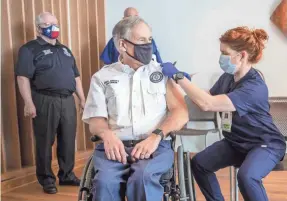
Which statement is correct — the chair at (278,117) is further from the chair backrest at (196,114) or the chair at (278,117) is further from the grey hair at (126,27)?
the grey hair at (126,27)

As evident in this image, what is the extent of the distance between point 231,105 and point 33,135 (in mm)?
2241

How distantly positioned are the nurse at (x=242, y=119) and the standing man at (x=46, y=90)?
1.53 metres

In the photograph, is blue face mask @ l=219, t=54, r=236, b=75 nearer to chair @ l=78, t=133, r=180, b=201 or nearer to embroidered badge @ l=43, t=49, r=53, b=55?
chair @ l=78, t=133, r=180, b=201

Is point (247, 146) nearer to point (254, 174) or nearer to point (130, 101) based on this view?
point (254, 174)

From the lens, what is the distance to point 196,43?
4.52 metres

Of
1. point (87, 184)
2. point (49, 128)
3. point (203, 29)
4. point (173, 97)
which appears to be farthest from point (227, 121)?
point (203, 29)

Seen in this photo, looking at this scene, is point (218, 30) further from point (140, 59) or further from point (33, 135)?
point (140, 59)

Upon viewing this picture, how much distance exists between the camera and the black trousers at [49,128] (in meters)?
3.25

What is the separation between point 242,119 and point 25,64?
190 cm

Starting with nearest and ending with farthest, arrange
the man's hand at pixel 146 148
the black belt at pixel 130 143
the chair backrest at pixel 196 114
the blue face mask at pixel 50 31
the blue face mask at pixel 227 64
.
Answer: the man's hand at pixel 146 148, the black belt at pixel 130 143, the blue face mask at pixel 227 64, the chair backrest at pixel 196 114, the blue face mask at pixel 50 31

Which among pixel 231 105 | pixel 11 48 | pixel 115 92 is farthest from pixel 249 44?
pixel 11 48

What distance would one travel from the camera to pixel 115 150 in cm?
173

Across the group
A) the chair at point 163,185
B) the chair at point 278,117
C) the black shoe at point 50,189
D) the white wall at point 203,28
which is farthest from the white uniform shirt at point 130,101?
the white wall at point 203,28

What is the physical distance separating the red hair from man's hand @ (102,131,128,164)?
805mm
